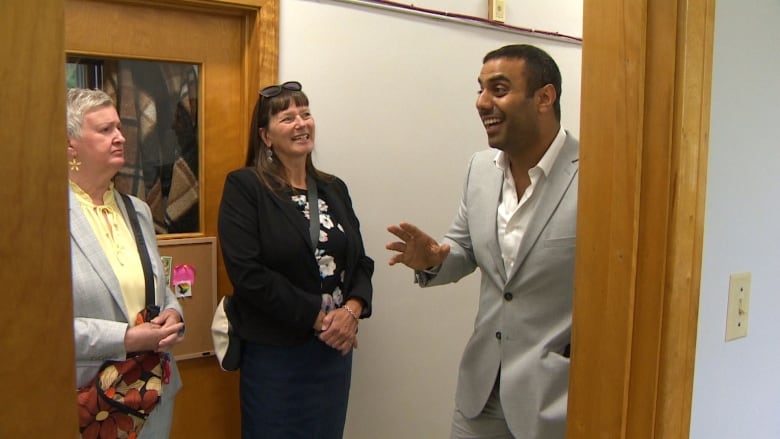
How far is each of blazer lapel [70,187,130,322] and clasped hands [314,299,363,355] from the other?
62 centimetres

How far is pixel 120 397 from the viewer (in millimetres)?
1476

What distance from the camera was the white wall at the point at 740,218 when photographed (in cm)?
93

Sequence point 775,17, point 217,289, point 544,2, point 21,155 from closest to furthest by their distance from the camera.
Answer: point 21,155
point 775,17
point 217,289
point 544,2

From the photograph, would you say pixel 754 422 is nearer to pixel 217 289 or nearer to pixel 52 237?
pixel 52 237

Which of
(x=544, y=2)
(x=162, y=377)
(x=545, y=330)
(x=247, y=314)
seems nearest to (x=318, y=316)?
(x=247, y=314)

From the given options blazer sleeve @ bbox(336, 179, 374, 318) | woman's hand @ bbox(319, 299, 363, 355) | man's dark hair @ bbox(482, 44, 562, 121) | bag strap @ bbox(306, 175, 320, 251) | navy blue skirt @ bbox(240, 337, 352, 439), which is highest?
man's dark hair @ bbox(482, 44, 562, 121)

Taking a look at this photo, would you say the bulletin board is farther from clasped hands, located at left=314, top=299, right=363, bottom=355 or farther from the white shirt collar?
the white shirt collar

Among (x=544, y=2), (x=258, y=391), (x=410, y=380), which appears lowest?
(x=410, y=380)

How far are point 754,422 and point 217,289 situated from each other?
5.59 ft

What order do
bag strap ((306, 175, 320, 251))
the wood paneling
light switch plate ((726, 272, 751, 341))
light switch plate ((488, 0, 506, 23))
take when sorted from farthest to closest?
light switch plate ((488, 0, 506, 23)) < bag strap ((306, 175, 320, 251)) < light switch plate ((726, 272, 751, 341)) < the wood paneling

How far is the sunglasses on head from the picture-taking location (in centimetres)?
199

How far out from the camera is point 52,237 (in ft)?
1.75

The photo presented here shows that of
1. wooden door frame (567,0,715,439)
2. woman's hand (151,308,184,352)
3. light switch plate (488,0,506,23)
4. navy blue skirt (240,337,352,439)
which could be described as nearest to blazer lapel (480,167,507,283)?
wooden door frame (567,0,715,439)

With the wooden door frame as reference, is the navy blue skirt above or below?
below
